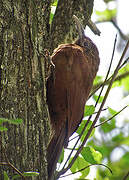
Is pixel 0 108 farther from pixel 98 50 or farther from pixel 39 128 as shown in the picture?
pixel 98 50

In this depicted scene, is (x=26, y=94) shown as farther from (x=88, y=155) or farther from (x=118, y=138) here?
(x=118, y=138)

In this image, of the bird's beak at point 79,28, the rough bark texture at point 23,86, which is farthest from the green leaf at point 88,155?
the bird's beak at point 79,28

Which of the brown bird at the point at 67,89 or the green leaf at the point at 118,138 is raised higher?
the brown bird at the point at 67,89

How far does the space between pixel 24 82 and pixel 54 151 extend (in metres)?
0.53

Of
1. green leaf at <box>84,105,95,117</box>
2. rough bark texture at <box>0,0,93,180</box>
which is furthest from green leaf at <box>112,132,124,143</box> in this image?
rough bark texture at <box>0,0,93,180</box>

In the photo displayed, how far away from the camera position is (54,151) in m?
2.28

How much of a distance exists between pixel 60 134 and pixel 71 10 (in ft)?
3.53

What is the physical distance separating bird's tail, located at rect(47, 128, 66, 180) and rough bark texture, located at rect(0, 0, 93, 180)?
79mm

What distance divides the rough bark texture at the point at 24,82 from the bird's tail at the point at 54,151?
0.08 m

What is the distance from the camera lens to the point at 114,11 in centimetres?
470

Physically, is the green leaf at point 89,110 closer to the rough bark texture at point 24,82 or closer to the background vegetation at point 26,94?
the background vegetation at point 26,94

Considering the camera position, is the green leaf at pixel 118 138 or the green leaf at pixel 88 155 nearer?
the green leaf at pixel 88 155

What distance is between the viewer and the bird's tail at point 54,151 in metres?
2.12

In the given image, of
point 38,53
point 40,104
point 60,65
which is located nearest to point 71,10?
point 60,65
